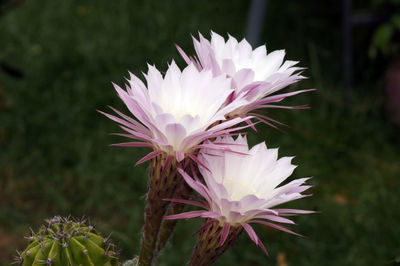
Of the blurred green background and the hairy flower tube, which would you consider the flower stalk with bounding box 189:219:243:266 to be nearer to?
the hairy flower tube

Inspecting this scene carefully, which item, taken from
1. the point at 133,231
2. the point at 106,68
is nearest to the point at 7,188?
the point at 133,231

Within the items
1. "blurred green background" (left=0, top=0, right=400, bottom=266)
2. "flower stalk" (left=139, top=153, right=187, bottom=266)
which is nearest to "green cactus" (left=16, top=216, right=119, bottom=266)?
"flower stalk" (left=139, top=153, right=187, bottom=266)

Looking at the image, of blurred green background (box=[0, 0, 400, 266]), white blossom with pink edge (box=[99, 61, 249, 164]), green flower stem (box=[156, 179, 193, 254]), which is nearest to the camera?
white blossom with pink edge (box=[99, 61, 249, 164])

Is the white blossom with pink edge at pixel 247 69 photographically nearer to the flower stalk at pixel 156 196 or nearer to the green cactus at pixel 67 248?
the flower stalk at pixel 156 196

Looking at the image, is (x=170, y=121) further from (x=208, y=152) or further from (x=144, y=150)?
(x=144, y=150)

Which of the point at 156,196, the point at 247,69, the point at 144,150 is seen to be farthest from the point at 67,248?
the point at 144,150

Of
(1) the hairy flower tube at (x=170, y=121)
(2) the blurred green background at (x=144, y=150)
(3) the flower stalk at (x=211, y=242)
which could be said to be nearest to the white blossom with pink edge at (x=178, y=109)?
(1) the hairy flower tube at (x=170, y=121)

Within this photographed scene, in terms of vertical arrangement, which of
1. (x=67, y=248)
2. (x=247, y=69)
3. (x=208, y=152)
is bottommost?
(x=67, y=248)
